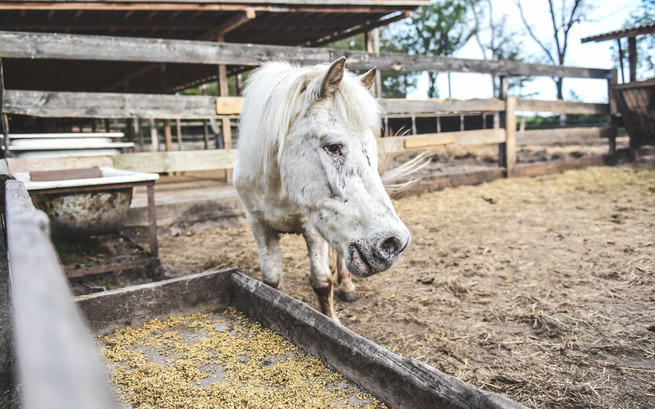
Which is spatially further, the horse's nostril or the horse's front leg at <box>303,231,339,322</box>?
the horse's front leg at <box>303,231,339,322</box>

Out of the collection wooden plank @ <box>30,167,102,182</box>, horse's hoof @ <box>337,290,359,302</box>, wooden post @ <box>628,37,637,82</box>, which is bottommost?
horse's hoof @ <box>337,290,359,302</box>

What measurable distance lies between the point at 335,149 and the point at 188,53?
3.31 metres

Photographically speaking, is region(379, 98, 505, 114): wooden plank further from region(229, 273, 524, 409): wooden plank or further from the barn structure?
region(229, 273, 524, 409): wooden plank

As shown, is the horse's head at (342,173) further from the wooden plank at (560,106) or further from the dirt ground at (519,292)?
the wooden plank at (560,106)

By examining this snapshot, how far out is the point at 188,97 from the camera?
14.6 feet

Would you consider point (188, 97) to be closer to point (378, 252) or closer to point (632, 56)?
point (378, 252)

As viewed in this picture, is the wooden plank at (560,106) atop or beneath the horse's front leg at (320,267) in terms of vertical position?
atop

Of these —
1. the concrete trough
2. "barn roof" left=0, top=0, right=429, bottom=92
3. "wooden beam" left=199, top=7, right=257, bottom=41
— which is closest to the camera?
the concrete trough

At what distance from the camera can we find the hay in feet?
5.11

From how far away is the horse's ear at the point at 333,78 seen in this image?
182cm

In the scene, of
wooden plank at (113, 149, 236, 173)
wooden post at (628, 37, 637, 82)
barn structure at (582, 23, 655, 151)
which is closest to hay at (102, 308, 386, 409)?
wooden plank at (113, 149, 236, 173)

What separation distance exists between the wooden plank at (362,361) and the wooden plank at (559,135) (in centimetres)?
637

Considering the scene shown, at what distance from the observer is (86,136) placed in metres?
3.79

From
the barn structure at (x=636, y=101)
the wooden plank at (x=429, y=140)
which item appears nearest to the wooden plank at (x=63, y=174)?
the wooden plank at (x=429, y=140)
